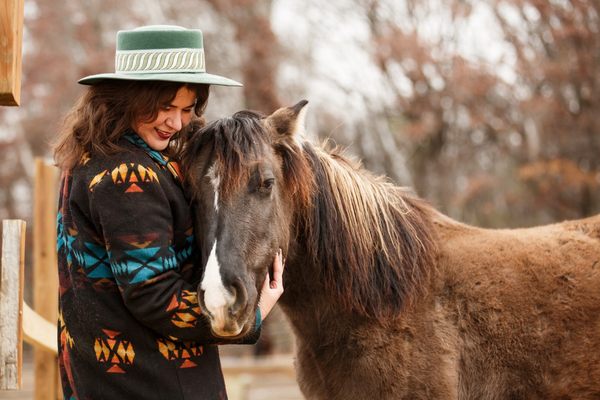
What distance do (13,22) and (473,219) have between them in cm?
1109

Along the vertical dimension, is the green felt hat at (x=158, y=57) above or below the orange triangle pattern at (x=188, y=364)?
above

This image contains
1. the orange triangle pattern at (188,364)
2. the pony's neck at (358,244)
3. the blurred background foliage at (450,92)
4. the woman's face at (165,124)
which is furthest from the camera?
the blurred background foliage at (450,92)

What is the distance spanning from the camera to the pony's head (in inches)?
97.1

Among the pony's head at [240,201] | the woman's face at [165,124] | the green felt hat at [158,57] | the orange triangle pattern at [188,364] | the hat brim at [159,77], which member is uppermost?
the green felt hat at [158,57]

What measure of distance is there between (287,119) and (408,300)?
98 cm

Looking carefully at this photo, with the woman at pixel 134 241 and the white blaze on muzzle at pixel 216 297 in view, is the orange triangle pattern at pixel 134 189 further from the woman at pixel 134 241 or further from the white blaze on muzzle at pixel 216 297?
the white blaze on muzzle at pixel 216 297

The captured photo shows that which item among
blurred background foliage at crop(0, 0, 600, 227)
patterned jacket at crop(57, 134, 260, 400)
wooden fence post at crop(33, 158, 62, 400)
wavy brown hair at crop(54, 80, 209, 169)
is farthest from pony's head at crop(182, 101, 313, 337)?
blurred background foliage at crop(0, 0, 600, 227)

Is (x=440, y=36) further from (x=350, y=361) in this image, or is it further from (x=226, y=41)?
(x=350, y=361)

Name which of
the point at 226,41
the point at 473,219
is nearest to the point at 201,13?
the point at 226,41

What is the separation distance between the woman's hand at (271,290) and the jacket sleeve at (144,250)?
29cm

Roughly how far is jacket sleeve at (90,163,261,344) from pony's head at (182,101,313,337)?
10cm

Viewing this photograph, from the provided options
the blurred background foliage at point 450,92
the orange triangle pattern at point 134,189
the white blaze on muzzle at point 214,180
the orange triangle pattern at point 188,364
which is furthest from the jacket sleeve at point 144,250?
the blurred background foliage at point 450,92

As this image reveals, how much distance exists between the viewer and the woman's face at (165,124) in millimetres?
2662

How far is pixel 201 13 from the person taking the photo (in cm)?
1412
